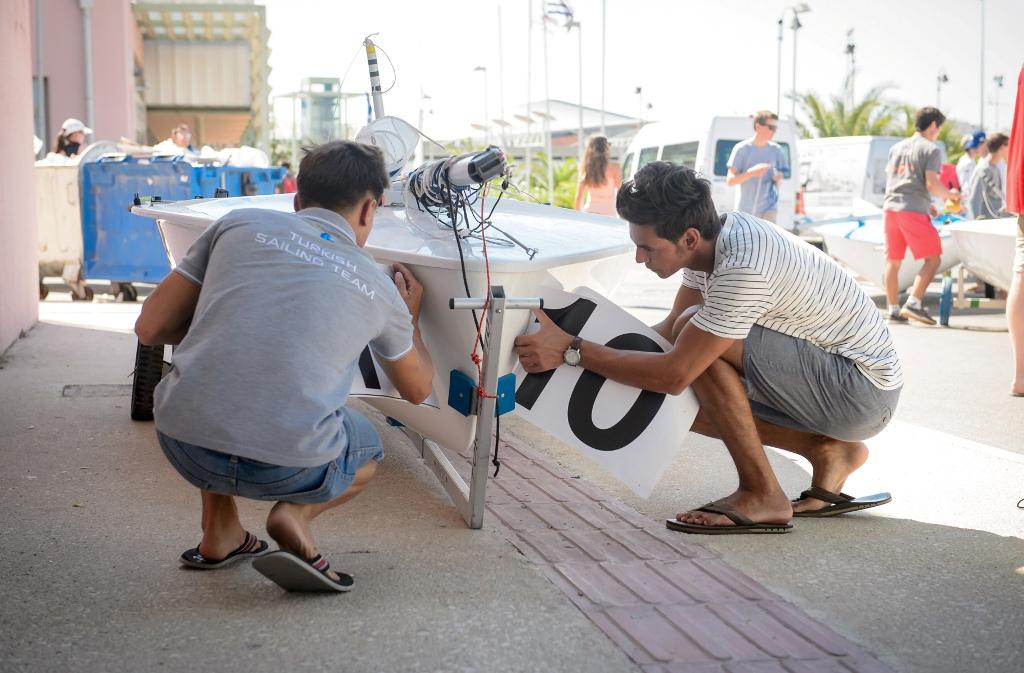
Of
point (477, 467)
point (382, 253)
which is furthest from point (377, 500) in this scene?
point (382, 253)

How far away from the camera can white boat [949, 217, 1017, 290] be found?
9.66 metres

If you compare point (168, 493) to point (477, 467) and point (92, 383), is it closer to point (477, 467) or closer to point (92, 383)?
point (477, 467)

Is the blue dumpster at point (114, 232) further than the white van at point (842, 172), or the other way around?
the white van at point (842, 172)

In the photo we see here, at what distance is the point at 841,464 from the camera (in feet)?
13.5

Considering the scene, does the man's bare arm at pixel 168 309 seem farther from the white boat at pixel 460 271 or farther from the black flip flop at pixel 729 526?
the black flip flop at pixel 729 526

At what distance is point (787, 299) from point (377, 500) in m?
1.63

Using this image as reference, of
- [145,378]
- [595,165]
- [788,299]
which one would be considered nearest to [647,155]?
[595,165]

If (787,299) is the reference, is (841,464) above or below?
below

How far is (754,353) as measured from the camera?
3822 mm

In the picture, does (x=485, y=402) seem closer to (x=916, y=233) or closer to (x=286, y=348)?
(x=286, y=348)

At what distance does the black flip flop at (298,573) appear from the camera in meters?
2.86

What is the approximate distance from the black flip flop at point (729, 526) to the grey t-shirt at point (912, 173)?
6.88 m

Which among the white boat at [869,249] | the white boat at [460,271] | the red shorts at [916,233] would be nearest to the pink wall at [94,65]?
the white boat at [869,249]

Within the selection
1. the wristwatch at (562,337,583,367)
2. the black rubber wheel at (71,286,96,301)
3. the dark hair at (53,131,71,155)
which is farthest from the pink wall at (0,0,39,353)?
the wristwatch at (562,337,583,367)
